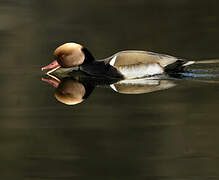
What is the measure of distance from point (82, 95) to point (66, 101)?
37 centimetres

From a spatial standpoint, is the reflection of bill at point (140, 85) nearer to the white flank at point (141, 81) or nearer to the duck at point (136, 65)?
the white flank at point (141, 81)

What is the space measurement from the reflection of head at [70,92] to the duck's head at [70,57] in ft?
1.78

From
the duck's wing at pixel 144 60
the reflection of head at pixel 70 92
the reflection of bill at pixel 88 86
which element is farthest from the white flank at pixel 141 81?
the reflection of head at pixel 70 92

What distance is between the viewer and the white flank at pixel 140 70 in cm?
1002

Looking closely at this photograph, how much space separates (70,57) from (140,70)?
4.47 feet

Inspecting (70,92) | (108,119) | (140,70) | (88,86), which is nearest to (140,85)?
(140,70)

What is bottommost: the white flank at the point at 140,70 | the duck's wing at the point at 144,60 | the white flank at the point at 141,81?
the white flank at the point at 141,81

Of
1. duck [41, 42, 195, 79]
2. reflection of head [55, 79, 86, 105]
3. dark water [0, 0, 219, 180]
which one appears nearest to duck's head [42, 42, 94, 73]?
duck [41, 42, 195, 79]

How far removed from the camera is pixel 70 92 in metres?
9.45

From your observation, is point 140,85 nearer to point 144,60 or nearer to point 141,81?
point 141,81

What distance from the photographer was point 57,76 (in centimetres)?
1066

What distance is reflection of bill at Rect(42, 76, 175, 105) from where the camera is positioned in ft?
30.0

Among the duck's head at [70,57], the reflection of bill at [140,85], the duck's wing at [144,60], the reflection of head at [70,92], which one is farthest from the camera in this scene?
the duck's head at [70,57]

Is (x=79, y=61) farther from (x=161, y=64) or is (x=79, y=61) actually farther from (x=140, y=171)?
(x=140, y=171)
